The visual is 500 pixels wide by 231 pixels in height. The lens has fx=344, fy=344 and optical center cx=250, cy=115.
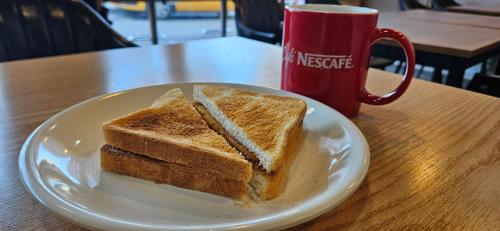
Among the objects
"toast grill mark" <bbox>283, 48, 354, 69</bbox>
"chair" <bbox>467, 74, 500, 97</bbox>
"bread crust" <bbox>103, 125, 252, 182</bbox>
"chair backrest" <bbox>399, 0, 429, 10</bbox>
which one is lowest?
"chair" <bbox>467, 74, 500, 97</bbox>

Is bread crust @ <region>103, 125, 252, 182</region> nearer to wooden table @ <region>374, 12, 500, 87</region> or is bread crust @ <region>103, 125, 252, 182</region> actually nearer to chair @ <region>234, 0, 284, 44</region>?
wooden table @ <region>374, 12, 500, 87</region>

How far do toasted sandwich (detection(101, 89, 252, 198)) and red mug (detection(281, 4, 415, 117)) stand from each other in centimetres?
21

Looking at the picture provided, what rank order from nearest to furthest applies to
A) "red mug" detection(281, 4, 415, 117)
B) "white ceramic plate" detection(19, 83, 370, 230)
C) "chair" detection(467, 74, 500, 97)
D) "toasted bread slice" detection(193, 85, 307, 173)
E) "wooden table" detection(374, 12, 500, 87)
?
"white ceramic plate" detection(19, 83, 370, 230)
"toasted bread slice" detection(193, 85, 307, 173)
"red mug" detection(281, 4, 415, 117)
"chair" detection(467, 74, 500, 97)
"wooden table" detection(374, 12, 500, 87)

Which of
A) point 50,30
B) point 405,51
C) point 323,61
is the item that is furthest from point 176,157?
point 50,30

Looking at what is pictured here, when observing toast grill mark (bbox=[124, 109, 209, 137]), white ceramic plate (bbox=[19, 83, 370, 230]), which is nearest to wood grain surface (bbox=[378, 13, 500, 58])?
white ceramic plate (bbox=[19, 83, 370, 230])

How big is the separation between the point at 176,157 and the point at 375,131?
0.33 m

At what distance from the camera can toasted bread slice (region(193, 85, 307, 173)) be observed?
42cm

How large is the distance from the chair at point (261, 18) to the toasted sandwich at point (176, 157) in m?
1.83

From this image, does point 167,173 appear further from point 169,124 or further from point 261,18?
point 261,18

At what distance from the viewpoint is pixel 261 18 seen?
2295 mm

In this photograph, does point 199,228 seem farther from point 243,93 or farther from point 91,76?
point 91,76

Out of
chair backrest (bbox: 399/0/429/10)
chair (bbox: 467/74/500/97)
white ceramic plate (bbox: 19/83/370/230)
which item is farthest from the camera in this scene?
chair backrest (bbox: 399/0/429/10)

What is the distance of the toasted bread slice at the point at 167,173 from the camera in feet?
1.26

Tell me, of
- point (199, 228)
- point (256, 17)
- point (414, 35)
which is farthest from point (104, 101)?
point (256, 17)
